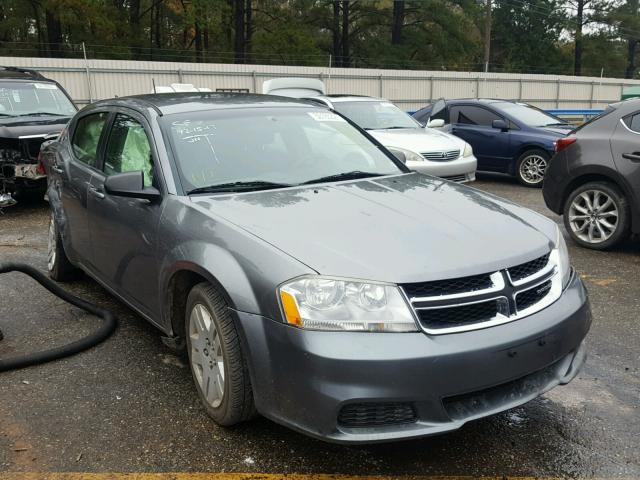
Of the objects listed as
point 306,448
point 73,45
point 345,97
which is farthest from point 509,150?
point 73,45

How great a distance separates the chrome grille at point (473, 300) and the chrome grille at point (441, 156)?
6.65 meters

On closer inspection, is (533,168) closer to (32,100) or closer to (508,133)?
(508,133)

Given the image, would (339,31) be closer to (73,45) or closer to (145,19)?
(145,19)

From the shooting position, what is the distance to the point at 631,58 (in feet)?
177

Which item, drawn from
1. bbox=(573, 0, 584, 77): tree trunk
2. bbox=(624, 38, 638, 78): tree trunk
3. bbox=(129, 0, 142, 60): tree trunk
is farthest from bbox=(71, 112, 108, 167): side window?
bbox=(624, 38, 638, 78): tree trunk

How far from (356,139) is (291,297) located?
2042mm

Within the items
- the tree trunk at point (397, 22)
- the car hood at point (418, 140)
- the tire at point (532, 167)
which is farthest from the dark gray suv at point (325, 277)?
the tree trunk at point (397, 22)

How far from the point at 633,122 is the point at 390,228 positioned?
4.28m

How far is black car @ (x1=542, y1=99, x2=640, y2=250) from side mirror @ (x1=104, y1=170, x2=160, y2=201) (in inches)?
181

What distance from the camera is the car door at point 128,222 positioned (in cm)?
344

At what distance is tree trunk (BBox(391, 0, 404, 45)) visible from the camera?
42312 mm

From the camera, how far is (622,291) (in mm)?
5109

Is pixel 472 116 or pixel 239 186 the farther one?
pixel 472 116

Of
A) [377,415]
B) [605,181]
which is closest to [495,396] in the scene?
[377,415]
